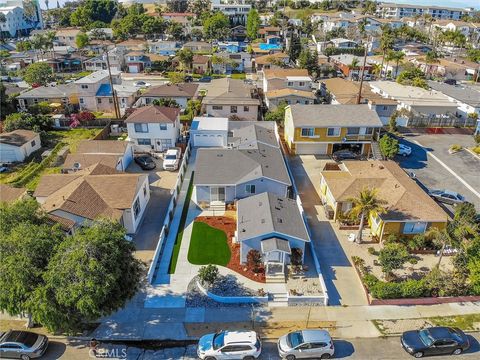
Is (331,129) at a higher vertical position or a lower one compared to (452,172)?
higher

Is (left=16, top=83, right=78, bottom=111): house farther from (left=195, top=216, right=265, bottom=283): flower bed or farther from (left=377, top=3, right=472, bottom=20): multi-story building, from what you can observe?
(left=377, top=3, right=472, bottom=20): multi-story building

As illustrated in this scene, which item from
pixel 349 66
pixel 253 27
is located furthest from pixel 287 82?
pixel 253 27

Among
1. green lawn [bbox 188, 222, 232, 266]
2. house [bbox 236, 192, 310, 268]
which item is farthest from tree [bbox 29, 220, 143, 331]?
house [bbox 236, 192, 310, 268]

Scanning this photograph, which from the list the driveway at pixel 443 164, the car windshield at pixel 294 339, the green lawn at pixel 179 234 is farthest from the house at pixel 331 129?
the car windshield at pixel 294 339

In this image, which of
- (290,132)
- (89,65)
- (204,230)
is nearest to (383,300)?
(204,230)

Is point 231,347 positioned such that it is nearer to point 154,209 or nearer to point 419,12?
point 154,209

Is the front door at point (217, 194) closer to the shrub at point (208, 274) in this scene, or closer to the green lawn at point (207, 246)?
the green lawn at point (207, 246)
